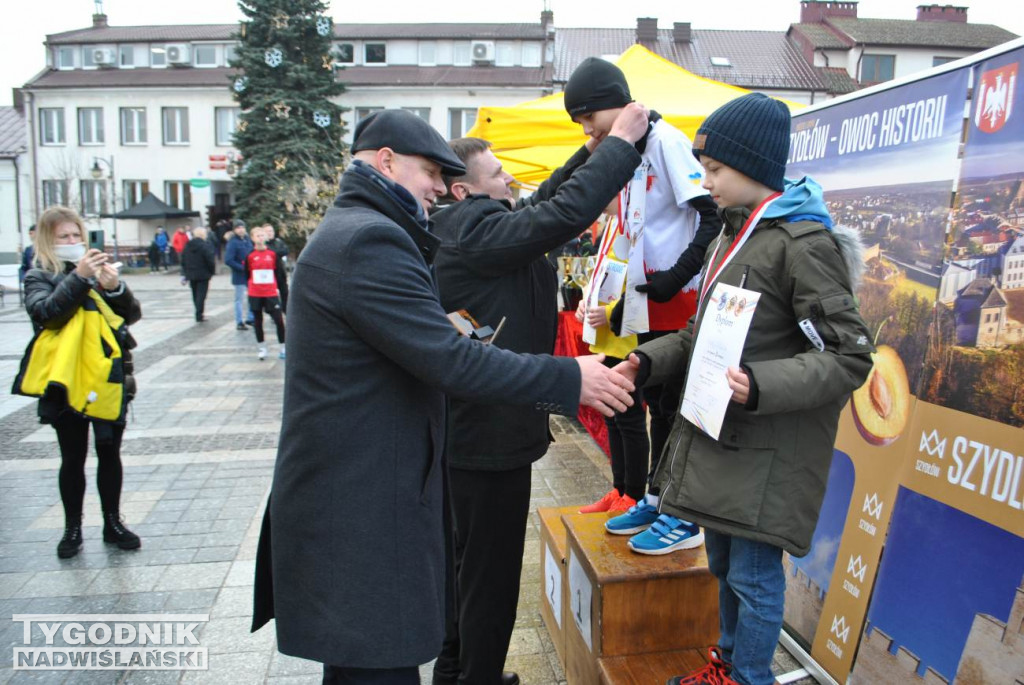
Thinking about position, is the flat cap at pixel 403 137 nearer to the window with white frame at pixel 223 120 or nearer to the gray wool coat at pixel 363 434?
the gray wool coat at pixel 363 434

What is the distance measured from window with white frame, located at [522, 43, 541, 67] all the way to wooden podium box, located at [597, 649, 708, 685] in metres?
37.8

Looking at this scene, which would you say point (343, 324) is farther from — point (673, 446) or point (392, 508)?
point (673, 446)

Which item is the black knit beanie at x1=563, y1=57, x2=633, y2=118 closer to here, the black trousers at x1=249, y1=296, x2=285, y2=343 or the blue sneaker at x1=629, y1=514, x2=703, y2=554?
the blue sneaker at x1=629, y1=514, x2=703, y2=554

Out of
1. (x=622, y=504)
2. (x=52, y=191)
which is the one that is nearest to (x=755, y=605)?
(x=622, y=504)

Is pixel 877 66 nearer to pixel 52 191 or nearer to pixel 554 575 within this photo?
pixel 554 575

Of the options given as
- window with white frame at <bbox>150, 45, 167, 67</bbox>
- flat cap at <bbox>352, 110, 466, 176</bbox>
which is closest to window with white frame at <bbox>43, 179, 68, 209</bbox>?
window with white frame at <bbox>150, 45, 167, 67</bbox>

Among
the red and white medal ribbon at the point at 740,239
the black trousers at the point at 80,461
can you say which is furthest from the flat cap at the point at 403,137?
the black trousers at the point at 80,461

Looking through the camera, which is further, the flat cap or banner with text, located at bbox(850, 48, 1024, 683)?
banner with text, located at bbox(850, 48, 1024, 683)

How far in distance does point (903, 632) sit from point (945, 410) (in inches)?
29.7

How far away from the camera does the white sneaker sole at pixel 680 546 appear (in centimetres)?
280

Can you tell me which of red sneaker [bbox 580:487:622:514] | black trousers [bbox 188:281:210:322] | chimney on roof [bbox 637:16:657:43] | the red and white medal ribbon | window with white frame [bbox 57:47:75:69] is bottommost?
black trousers [bbox 188:281:210:322]

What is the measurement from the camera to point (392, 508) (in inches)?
72.1

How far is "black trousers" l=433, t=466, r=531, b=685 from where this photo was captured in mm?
2486

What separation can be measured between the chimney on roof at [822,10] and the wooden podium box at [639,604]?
143ft
